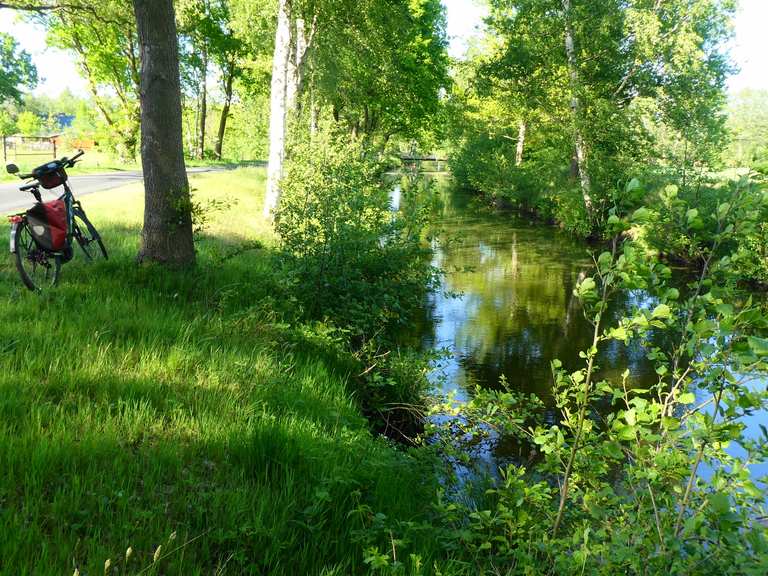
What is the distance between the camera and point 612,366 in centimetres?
929

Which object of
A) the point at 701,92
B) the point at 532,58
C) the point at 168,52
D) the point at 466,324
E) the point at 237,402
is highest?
the point at 532,58

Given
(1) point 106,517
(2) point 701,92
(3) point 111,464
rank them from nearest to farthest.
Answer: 1. (1) point 106,517
2. (3) point 111,464
3. (2) point 701,92

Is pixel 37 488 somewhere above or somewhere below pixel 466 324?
above

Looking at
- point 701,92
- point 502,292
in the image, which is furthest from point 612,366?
point 701,92

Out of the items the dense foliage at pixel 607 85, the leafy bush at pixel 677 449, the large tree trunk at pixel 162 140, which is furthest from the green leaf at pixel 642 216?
the dense foliage at pixel 607 85

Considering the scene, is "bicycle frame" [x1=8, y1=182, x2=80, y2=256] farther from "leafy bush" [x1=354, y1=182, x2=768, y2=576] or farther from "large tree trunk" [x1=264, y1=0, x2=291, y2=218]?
"large tree trunk" [x1=264, y1=0, x2=291, y2=218]

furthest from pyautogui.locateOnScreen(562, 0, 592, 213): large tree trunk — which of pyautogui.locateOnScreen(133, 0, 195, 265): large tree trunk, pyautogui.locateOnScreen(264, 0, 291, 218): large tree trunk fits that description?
pyautogui.locateOnScreen(133, 0, 195, 265): large tree trunk

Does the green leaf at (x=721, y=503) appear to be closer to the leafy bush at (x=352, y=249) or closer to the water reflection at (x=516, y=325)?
the water reflection at (x=516, y=325)

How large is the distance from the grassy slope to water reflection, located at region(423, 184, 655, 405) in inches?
109

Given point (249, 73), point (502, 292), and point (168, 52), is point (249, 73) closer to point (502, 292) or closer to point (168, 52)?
point (502, 292)

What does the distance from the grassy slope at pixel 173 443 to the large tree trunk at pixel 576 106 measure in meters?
17.9

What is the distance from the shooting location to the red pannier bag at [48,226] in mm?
5773

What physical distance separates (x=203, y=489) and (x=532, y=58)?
2297cm

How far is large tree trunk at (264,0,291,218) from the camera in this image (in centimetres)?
1309
